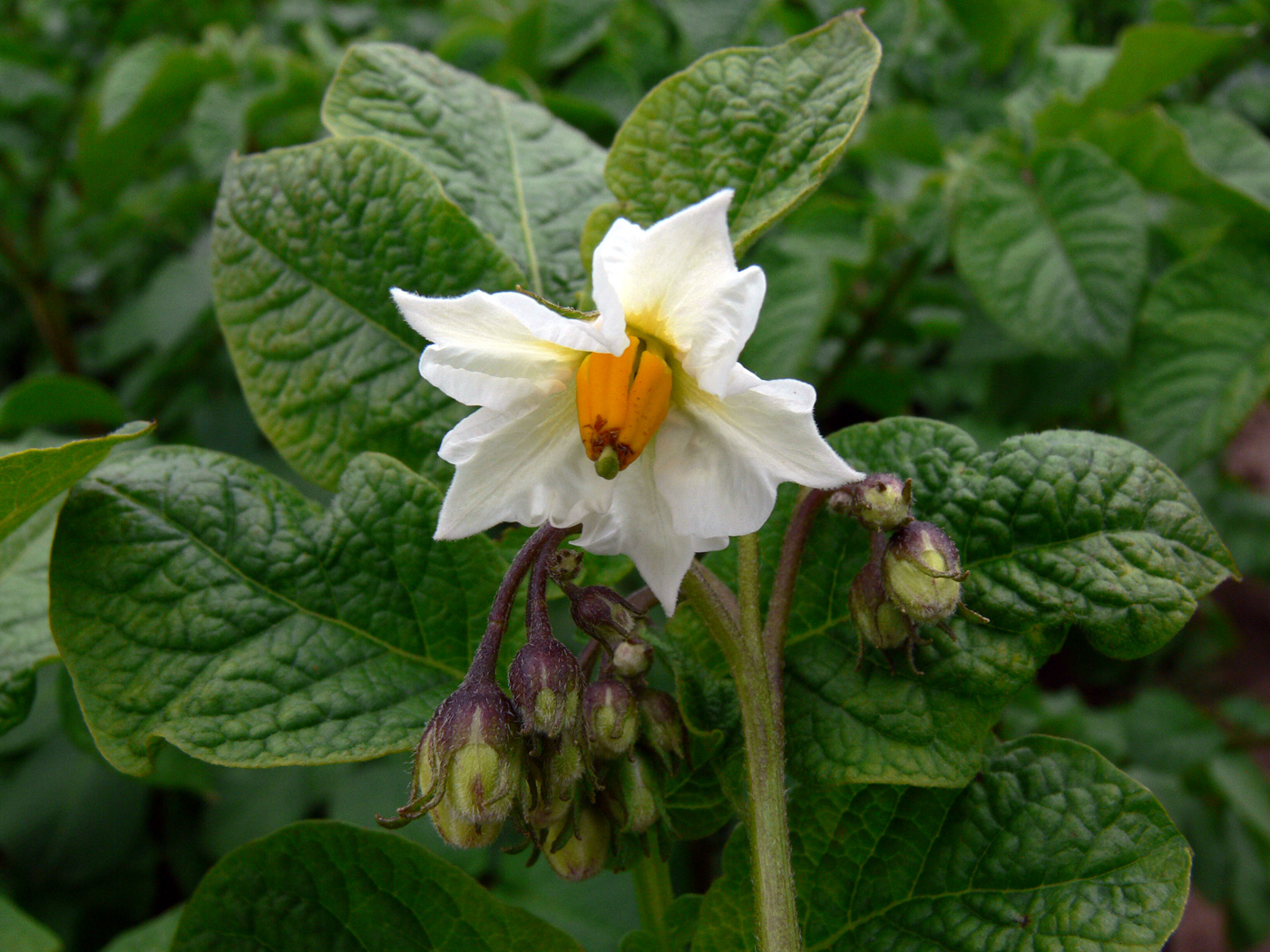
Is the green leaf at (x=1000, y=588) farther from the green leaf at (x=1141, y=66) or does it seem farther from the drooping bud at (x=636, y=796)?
the green leaf at (x=1141, y=66)

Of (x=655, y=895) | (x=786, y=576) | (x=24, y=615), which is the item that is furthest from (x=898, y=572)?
(x=24, y=615)

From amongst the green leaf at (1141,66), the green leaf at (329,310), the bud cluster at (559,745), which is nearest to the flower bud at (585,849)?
the bud cluster at (559,745)

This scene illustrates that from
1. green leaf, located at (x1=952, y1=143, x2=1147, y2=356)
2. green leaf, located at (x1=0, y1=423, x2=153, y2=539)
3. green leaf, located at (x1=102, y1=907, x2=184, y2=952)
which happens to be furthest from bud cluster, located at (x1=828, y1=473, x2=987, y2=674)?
green leaf, located at (x1=102, y1=907, x2=184, y2=952)

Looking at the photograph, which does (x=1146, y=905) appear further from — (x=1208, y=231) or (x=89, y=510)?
(x=1208, y=231)

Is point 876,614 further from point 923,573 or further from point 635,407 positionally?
point 635,407

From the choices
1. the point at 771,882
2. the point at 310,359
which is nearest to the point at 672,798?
the point at 771,882

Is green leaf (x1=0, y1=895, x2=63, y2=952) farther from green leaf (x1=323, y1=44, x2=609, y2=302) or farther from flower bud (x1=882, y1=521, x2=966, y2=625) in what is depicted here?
flower bud (x1=882, y1=521, x2=966, y2=625)
